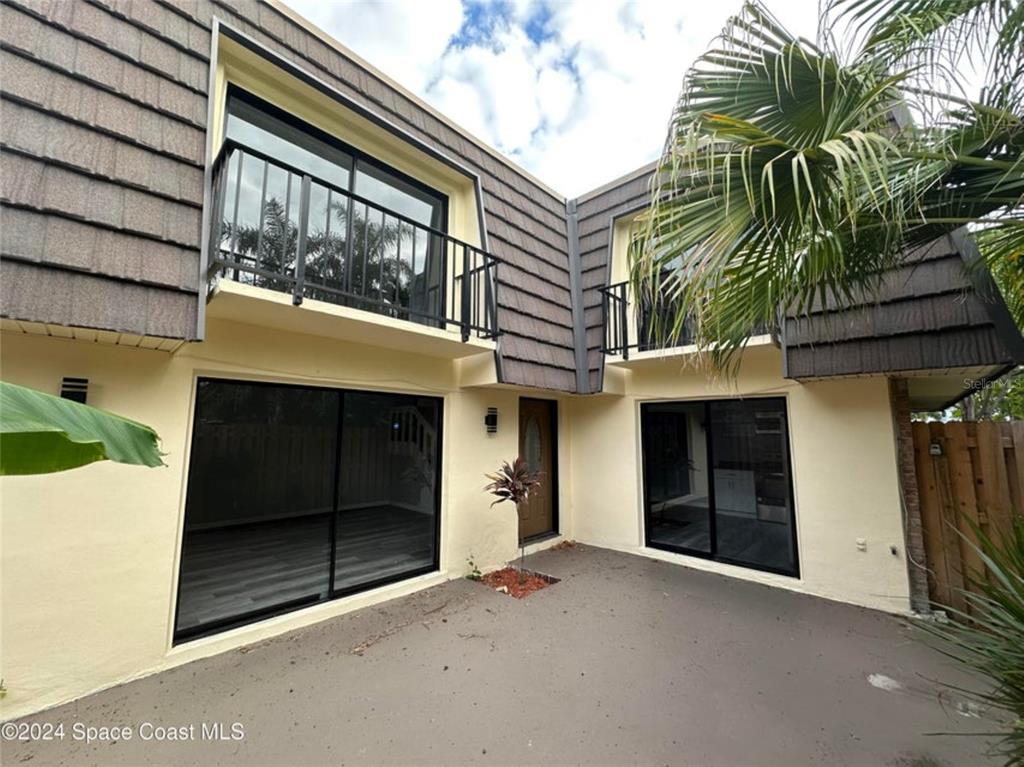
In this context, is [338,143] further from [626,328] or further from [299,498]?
[299,498]

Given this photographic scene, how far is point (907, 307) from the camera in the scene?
4016mm

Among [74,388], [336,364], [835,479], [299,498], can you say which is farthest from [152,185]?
[835,479]

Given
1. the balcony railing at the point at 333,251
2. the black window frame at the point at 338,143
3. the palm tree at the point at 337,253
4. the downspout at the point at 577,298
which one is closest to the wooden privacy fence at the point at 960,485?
the downspout at the point at 577,298

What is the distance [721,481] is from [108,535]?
6193 millimetres

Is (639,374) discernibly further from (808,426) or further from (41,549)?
(41,549)

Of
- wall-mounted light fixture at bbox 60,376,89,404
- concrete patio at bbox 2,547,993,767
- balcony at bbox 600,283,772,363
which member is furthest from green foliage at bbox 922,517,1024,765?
wall-mounted light fixture at bbox 60,376,89,404

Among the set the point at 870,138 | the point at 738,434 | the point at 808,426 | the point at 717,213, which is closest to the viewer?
the point at 870,138

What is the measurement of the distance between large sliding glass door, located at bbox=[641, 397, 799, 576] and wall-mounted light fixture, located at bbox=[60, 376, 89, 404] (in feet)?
19.8

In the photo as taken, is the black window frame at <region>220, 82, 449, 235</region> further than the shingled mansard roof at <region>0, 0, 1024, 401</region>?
Yes

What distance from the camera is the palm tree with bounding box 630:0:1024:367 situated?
218 centimetres

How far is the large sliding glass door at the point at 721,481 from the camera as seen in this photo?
17.2ft

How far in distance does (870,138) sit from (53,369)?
4.84 meters

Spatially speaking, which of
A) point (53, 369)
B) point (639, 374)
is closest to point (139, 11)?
point (53, 369)

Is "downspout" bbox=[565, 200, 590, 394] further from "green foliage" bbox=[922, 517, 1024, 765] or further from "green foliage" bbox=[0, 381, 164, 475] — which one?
"green foliage" bbox=[0, 381, 164, 475]
